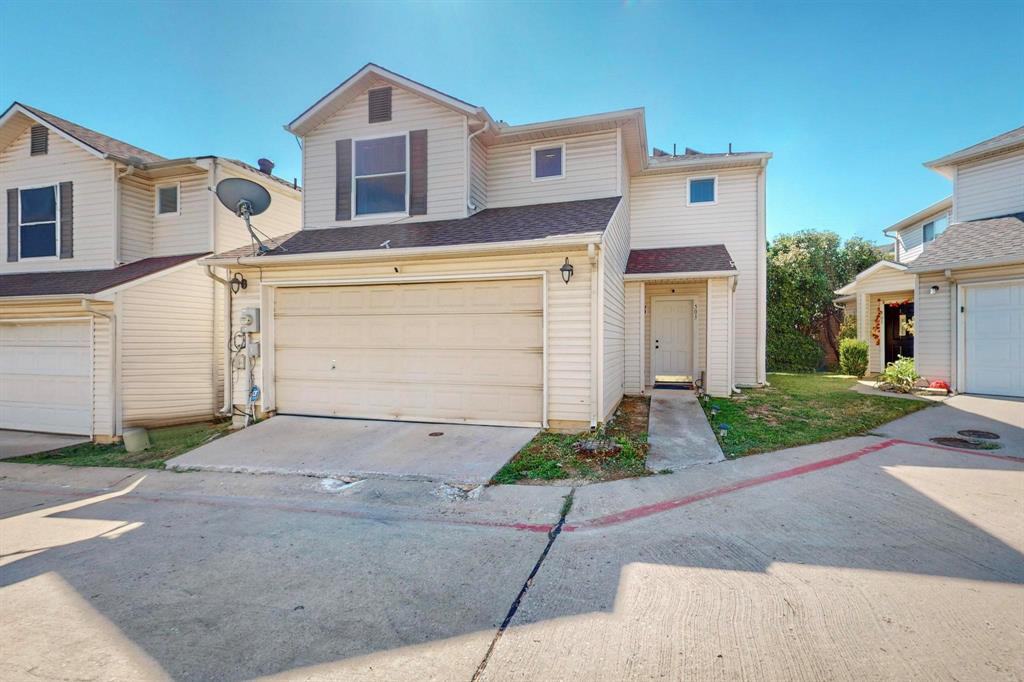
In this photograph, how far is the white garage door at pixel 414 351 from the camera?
7.48 meters

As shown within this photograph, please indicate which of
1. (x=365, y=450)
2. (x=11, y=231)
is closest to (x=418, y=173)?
(x=365, y=450)

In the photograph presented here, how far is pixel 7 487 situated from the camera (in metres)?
6.04

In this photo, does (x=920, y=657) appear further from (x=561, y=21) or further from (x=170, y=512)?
(x=561, y=21)

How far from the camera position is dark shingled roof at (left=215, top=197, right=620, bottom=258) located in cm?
769

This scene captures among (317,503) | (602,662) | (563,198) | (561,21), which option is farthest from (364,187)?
(602,662)

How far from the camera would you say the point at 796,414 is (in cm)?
848

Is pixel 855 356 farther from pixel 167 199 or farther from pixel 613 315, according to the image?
pixel 167 199

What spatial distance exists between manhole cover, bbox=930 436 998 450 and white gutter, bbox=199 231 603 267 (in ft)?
19.2

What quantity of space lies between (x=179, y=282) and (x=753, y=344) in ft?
47.3

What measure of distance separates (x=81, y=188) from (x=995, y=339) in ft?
69.3

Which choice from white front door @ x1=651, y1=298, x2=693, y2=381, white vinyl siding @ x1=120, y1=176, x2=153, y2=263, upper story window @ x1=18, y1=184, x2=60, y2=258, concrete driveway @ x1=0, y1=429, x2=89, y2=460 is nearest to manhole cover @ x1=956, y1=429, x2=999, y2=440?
white front door @ x1=651, y1=298, x2=693, y2=381

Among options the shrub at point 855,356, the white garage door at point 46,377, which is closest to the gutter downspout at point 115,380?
the white garage door at point 46,377

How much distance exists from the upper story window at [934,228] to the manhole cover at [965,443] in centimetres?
1283

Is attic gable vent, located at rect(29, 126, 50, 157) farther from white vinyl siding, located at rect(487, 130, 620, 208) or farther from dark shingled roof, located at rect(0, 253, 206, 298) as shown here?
white vinyl siding, located at rect(487, 130, 620, 208)
